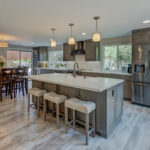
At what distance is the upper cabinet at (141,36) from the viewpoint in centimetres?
346

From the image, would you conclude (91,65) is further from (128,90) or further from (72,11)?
(72,11)

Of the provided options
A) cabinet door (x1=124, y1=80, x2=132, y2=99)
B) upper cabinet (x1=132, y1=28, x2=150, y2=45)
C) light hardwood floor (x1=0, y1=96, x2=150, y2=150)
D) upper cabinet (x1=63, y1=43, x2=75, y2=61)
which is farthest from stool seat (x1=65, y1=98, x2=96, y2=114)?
Answer: upper cabinet (x1=63, y1=43, x2=75, y2=61)

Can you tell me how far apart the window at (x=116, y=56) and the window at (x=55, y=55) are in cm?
313

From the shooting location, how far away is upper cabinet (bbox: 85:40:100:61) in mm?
5104

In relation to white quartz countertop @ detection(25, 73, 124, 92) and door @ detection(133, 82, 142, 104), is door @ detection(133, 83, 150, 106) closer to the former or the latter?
door @ detection(133, 82, 142, 104)

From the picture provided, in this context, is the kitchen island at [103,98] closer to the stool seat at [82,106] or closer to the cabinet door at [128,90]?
the stool seat at [82,106]

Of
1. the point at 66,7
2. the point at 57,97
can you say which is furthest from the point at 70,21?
A: the point at 57,97

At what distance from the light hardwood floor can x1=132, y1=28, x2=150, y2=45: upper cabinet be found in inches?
87.7

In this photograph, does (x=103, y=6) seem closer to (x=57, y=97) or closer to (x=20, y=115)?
(x=57, y=97)

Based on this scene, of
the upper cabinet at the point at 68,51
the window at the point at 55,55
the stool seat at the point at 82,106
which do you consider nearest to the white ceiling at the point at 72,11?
the stool seat at the point at 82,106

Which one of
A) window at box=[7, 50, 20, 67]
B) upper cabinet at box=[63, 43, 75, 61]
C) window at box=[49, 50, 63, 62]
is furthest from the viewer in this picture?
window at box=[49, 50, 63, 62]

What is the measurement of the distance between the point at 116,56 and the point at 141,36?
150 cm

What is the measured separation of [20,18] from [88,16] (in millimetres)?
1716

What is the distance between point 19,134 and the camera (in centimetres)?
212
